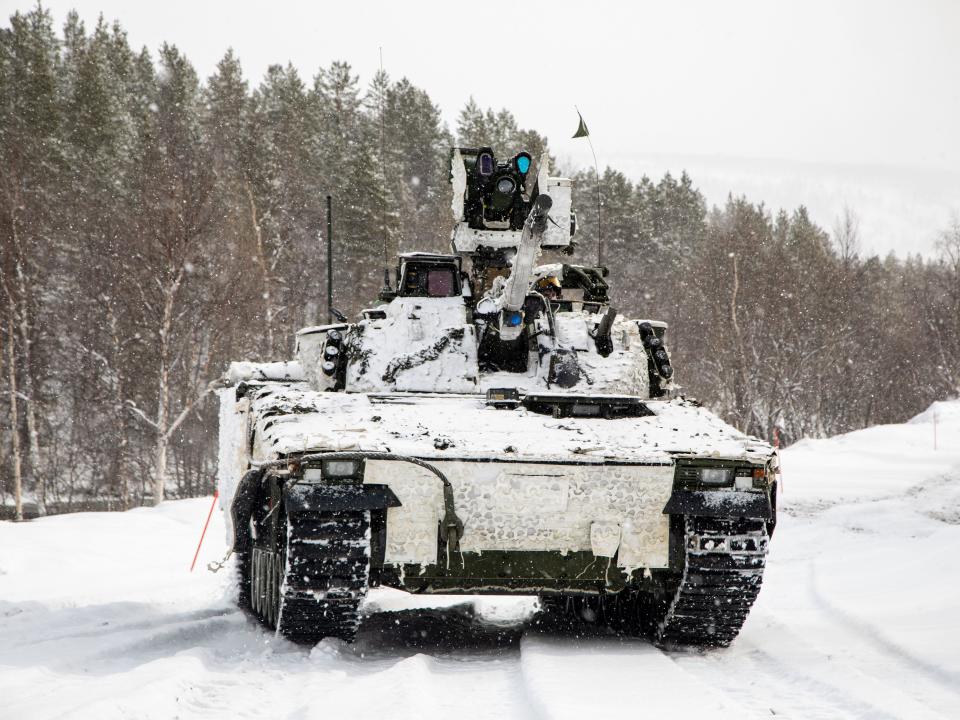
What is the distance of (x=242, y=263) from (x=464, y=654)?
2070cm

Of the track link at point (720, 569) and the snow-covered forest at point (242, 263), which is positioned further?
the snow-covered forest at point (242, 263)

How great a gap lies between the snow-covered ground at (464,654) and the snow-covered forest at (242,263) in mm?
12644

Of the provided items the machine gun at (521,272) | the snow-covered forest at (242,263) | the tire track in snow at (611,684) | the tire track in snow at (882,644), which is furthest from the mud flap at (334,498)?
the snow-covered forest at (242,263)

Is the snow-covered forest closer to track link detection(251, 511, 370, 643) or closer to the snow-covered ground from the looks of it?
the snow-covered ground

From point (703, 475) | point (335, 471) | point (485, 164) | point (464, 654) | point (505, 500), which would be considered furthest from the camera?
point (485, 164)

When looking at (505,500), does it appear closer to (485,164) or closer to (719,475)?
(719,475)

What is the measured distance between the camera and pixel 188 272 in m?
21.5

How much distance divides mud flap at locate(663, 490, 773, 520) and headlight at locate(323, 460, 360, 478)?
6.08 feet

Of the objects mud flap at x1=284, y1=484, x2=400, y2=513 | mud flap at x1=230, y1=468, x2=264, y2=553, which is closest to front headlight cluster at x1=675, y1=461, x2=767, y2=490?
mud flap at x1=284, y1=484, x2=400, y2=513

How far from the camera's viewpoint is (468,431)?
248 inches

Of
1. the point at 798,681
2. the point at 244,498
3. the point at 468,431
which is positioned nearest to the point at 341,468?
the point at 468,431

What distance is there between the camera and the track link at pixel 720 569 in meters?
6.16

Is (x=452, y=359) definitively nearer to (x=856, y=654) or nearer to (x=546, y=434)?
(x=546, y=434)

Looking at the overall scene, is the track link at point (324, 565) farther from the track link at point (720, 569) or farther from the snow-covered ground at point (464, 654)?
the track link at point (720, 569)
